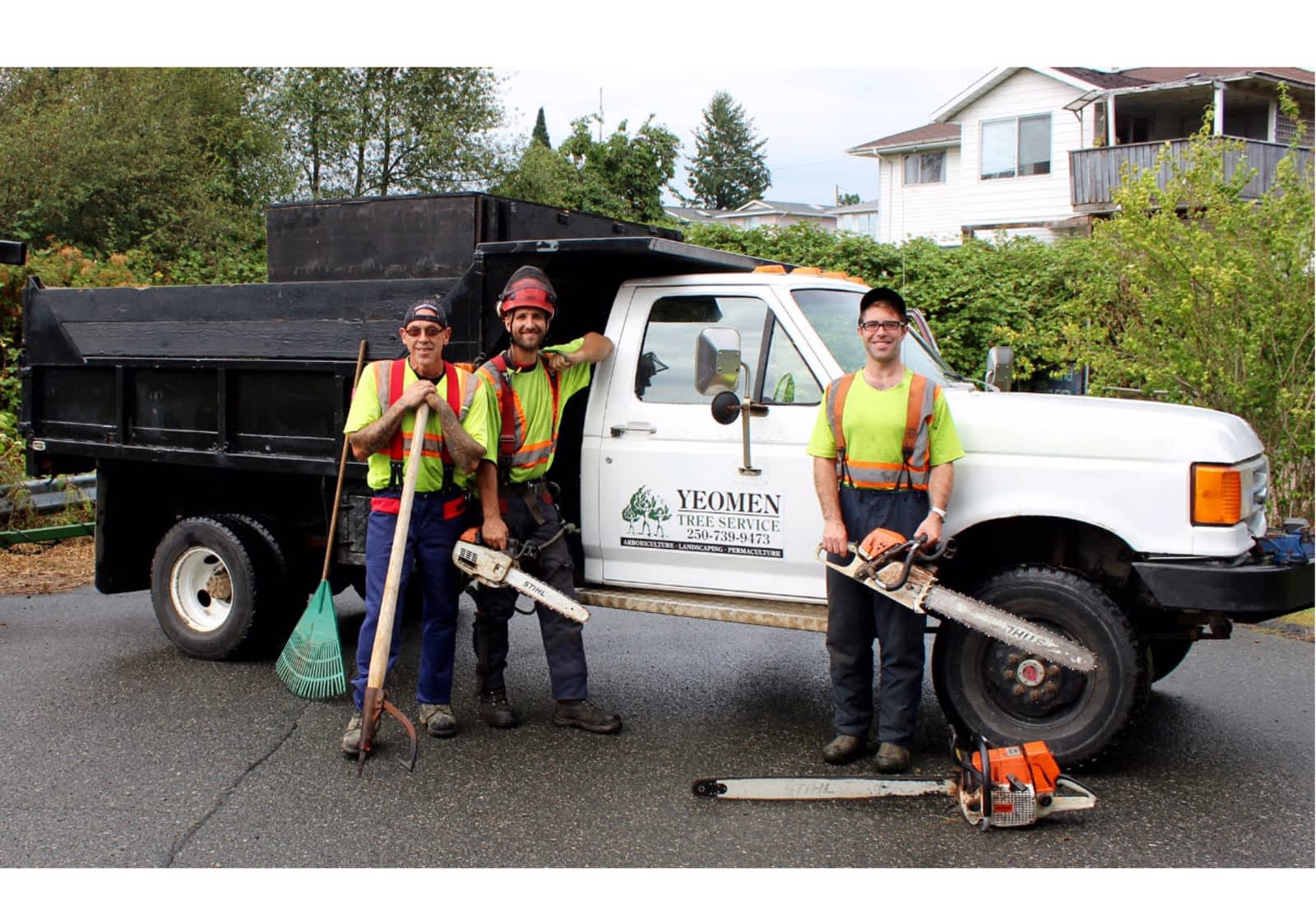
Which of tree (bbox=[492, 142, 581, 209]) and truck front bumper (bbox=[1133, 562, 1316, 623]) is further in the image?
tree (bbox=[492, 142, 581, 209])

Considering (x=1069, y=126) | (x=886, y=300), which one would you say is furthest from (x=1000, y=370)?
(x=1069, y=126)

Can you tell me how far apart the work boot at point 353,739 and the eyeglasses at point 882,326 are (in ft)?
9.05

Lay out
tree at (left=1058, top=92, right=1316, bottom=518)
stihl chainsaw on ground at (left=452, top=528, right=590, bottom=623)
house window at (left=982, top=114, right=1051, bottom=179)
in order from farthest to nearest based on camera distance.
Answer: house window at (left=982, top=114, right=1051, bottom=179) → tree at (left=1058, top=92, right=1316, bottom=518) → stihl chainsaw on ground at (left=452, top=528, right=590, bottom=623)

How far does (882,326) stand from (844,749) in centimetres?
177

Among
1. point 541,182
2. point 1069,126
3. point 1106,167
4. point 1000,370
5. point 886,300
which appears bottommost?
point 1000,370

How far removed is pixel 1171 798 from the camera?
4672 mm

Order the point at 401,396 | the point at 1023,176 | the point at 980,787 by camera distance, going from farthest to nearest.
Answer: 1. the point at 1023,176
2. the point at 401,396
3. the point at 980,787

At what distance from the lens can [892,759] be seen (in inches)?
193

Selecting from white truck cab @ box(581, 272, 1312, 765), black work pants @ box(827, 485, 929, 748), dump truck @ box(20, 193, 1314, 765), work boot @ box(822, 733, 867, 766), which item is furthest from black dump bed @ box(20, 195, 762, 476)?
work boot @ box(822, 733, 867, 766)

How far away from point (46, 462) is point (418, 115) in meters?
23.1

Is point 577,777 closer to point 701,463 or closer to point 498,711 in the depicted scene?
point 498,711

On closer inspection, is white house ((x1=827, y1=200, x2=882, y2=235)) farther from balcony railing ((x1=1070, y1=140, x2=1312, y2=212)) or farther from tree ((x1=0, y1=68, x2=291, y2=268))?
tree ((x1=0, y1=68, x2=291, y2=268))

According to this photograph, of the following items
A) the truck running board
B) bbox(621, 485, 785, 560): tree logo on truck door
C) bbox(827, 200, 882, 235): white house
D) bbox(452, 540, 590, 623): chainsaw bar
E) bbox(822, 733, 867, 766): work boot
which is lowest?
bbox(822, 733, 867, 766): work boot

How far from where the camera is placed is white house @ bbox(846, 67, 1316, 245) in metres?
25.8
